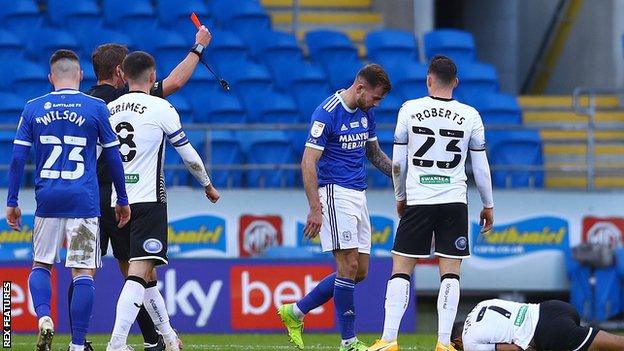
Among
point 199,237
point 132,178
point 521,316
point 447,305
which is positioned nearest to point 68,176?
point 132,178

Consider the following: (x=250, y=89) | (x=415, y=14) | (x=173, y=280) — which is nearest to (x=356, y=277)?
(x=173, y=280)

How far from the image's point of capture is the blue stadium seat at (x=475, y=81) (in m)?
19.3

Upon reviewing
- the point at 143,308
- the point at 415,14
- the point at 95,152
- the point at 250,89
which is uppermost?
the point at 415,14

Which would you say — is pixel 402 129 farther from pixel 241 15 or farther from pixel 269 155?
pixel 241 15

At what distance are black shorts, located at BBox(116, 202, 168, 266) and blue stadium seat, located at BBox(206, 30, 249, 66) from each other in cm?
881

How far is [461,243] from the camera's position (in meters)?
10.5

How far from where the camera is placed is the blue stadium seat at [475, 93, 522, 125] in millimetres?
18703

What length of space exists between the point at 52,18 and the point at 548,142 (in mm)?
6545

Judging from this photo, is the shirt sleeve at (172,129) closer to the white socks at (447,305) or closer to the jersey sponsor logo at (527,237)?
the white socks at (447,305)

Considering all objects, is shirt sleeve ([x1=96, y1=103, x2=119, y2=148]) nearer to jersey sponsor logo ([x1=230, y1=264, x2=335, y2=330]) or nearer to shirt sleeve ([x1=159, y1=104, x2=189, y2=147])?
shirt sleeve ([x1=159, y1=104, x2=189, y2=147])

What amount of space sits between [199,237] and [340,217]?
595 cm

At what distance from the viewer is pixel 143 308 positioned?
10.9 meters

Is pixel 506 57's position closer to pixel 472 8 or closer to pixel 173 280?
pixel 472 8

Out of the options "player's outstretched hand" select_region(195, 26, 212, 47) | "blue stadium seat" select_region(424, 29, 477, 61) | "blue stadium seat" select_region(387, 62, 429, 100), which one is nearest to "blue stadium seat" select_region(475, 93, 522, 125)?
"blue stadium seat" select_region(387, 62, 429, 100)
